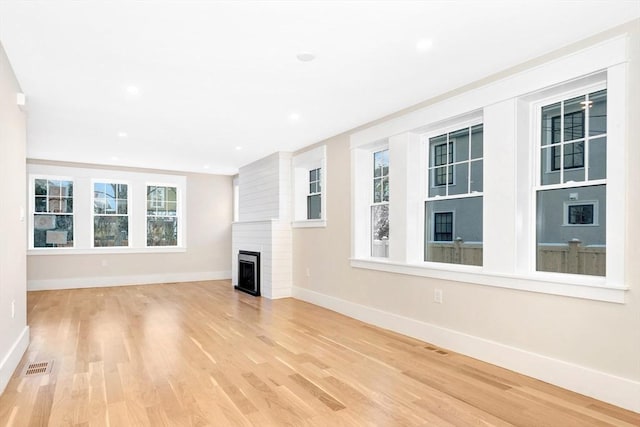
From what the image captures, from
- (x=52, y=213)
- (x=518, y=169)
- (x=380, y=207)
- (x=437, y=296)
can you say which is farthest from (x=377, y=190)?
(x=52, y=213)

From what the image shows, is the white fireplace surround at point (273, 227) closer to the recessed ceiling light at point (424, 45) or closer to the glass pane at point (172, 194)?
the glass pane at point (172, 194)

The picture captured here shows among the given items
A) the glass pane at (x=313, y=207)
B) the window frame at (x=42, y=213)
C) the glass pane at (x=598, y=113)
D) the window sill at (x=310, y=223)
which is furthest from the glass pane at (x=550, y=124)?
the window frame at (x=42, y=213)

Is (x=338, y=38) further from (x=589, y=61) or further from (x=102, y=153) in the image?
(x=102, y=153)

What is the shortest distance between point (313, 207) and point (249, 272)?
1897 mm

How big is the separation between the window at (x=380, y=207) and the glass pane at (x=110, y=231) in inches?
228

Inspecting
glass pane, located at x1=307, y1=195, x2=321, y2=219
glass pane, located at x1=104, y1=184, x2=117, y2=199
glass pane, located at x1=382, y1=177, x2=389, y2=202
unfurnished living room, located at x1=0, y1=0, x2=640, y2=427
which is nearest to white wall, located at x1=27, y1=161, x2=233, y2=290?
glass pane, located at x1=104, y1=184, x2=117, y2=199

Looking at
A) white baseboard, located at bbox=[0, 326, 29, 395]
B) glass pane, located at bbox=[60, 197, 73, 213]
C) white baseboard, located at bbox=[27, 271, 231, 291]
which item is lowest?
white baseboard, located at bbox=[27, 271, 231, 291]

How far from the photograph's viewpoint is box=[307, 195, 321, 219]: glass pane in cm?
629

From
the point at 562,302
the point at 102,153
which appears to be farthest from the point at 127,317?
the point at 562,302

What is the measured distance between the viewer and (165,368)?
3205 millimetres

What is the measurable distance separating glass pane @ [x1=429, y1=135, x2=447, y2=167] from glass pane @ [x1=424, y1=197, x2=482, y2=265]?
44 cm

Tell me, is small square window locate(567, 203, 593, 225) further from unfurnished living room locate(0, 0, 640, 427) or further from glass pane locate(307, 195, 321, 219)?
glass pane locate(307, 195, 321, 219)

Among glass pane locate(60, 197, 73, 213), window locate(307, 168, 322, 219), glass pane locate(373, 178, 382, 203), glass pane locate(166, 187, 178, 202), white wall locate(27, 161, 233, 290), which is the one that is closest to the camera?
glass pane locate(373, 178, 382, 203)

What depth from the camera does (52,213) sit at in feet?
24.4
